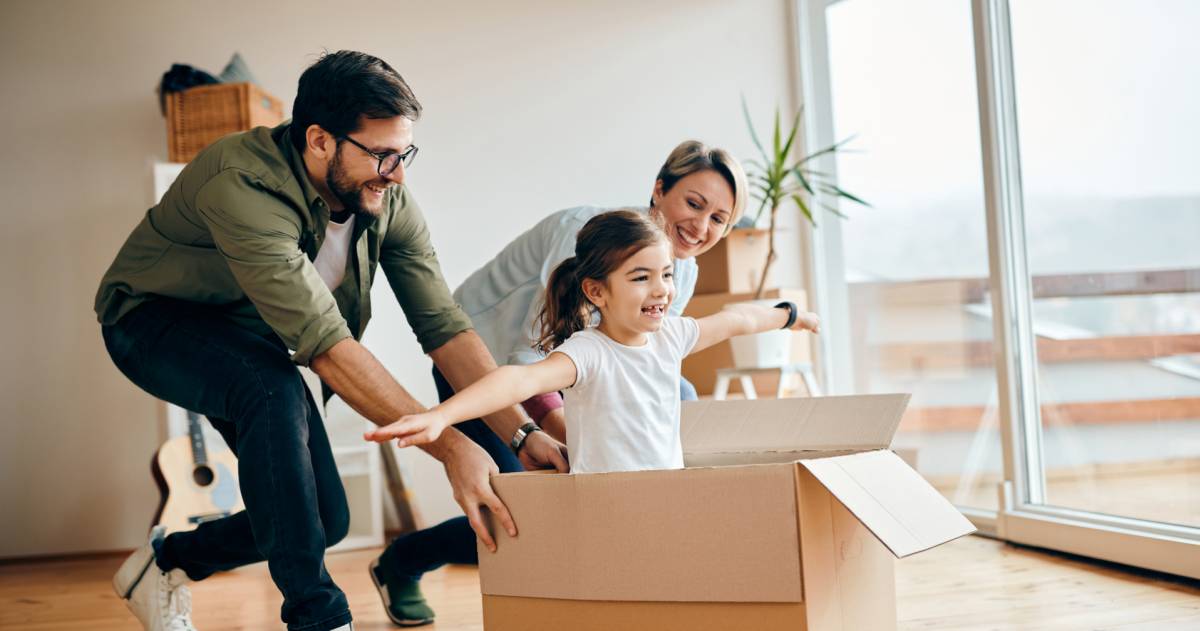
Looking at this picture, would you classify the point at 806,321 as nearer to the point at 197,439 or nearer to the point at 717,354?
the point at 717,354

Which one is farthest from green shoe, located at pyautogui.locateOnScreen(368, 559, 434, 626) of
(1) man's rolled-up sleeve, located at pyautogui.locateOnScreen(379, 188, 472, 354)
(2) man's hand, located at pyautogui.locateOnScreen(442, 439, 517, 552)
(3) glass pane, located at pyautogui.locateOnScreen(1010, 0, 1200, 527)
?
(3) glass pane, located at pyautogui.locateOnScreen(1010, 0, 1200, 527)

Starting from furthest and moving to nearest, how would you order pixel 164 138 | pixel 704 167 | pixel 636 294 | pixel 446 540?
pixel 164 138
pixel 446 540
pixel 704 167
pixel 636 294

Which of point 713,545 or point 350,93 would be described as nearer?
point 713,545

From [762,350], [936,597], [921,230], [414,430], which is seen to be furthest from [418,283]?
[921,230]

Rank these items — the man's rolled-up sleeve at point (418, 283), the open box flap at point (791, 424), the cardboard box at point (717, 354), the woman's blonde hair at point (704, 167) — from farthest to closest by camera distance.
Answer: the cardboard box at point (717, 354), the woman's blonde hair at point (704, 167), the man's rolled-up sleeve at point (418, 283), the open box flap at point (791, 424)

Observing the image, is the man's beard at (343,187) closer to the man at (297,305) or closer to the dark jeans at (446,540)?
the man at (297,305)

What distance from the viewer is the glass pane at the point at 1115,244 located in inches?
93.0

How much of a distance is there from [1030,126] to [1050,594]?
1.30 m

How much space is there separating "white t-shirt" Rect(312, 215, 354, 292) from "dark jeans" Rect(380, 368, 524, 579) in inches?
12.4

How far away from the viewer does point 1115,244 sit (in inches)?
102

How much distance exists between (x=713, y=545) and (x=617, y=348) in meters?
0.47

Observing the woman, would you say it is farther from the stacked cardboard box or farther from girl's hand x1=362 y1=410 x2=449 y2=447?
the stacked cardboard box

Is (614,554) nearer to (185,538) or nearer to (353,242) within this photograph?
(353,242)

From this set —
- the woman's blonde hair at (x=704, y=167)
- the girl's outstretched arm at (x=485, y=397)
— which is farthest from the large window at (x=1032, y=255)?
the girl's outstretched arm at (x=485, y=397)
